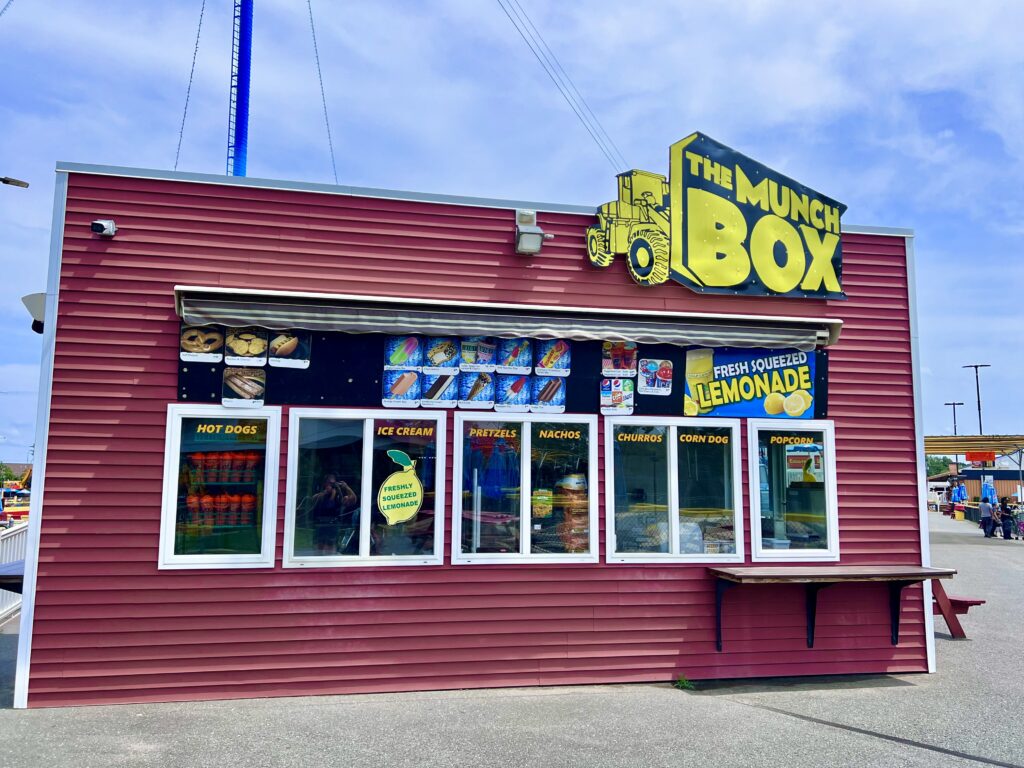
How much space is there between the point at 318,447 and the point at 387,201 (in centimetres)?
239

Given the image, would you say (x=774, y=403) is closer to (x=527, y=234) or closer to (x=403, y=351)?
(x=527, y=234)

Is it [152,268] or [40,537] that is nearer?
[40,537]

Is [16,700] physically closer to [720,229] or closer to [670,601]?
[670,601]

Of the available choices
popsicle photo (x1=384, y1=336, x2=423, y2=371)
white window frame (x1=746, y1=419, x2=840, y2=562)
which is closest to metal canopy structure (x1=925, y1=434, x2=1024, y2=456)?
white window frame (x1=746, y1=419, x2=840, y2=562)

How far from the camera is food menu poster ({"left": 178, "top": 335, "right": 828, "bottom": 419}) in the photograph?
7.19 metres

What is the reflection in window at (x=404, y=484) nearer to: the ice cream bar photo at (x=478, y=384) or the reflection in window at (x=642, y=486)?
the ice cream bar photo at (x=478, y=384)

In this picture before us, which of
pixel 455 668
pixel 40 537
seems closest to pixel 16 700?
pixel 40 537

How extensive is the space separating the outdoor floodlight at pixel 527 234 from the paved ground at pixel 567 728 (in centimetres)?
408

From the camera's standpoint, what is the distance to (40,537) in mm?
6688

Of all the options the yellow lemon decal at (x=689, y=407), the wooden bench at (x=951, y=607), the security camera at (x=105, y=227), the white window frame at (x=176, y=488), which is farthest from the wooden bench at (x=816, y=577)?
the security camera at (x=105, y=227)

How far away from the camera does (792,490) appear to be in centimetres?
826

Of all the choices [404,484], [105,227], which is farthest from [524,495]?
[105,227]

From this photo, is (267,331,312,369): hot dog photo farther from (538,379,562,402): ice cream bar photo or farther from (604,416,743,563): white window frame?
(604,416,743,563): white window frame

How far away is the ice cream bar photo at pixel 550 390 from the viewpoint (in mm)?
7750
